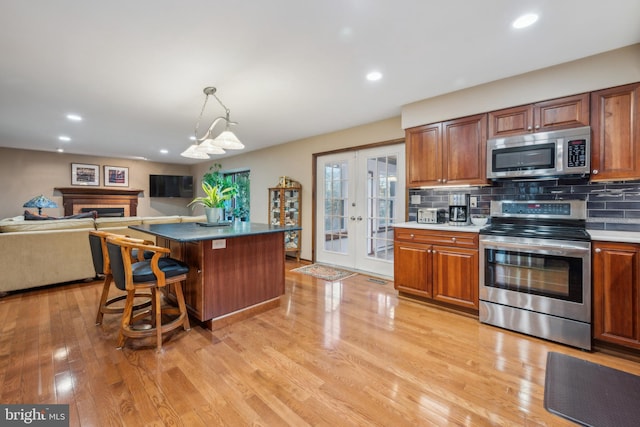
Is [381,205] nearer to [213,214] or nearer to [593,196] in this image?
[593,196]

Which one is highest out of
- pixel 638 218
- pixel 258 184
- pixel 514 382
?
pixel 258 184

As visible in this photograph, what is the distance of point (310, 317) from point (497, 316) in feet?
5.70

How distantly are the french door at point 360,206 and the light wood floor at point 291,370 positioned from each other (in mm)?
1500

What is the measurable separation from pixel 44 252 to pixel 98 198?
14.3ft

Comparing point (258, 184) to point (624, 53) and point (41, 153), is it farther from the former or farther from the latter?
point (624, 53)

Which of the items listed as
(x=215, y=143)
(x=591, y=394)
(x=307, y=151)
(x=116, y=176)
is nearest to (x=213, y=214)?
(x=215, y=143)

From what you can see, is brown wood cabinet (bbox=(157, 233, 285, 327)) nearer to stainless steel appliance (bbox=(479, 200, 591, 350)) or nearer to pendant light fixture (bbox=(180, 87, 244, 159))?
pendant light fixture (bbox=(180, 87, 244, 159))

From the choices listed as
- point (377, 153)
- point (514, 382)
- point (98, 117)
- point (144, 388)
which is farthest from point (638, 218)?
point (98, 117)

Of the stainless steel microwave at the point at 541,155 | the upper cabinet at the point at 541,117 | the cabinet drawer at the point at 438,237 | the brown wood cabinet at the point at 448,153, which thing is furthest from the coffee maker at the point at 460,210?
the upper cabinet at the point at 541,117

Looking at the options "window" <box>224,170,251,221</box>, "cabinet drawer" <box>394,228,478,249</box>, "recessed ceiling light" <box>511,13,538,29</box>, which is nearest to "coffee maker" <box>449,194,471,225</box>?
"cabinet drawer" <box>394,228,478,249</box>

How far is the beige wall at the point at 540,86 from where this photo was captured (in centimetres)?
228

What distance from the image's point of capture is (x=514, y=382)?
70.9 inches

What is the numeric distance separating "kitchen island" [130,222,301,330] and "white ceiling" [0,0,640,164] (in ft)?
4.99

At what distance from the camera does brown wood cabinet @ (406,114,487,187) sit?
2.94 meters
